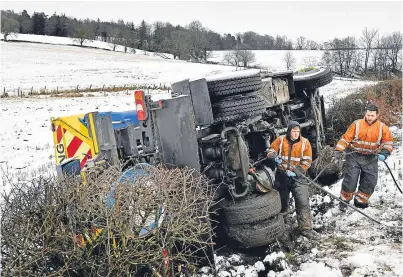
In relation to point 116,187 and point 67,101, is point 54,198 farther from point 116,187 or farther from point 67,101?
point 67,101

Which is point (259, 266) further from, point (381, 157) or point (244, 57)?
point (244, 57)

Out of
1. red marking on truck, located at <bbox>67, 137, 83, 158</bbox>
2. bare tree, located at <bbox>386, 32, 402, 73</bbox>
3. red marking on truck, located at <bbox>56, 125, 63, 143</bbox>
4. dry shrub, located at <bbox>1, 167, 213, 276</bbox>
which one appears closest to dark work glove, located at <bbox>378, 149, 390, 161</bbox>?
dry shrub, located at <bbox>1, 167, 213, 276</bbox>

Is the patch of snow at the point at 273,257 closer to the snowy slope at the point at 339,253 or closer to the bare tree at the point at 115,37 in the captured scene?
the snowy slope at the point at 339,253

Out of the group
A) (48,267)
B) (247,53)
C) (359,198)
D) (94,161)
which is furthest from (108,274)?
(247,53)

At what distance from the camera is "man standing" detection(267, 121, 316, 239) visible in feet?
16.9

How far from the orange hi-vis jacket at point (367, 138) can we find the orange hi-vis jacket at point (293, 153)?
610mm

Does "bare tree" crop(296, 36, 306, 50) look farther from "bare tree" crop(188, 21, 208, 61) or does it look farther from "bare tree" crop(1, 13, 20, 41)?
"bare tree" crop(1, 13, 20, 41)

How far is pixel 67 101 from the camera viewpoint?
20141mm

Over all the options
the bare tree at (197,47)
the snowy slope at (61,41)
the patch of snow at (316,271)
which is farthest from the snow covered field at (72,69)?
the patch of snow at (316,271)

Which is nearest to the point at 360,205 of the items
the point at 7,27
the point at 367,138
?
the point at 367,138

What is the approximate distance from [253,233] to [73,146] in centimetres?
215

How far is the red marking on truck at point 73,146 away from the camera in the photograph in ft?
14.4

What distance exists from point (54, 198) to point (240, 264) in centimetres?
215

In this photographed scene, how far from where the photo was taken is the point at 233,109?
4.59m
